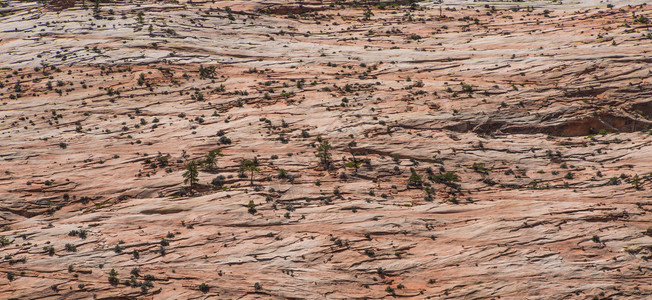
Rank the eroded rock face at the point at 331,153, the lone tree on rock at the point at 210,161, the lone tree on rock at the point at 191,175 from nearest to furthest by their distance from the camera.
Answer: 1. the eroded rock face at the point at 331,153
2. the lone tree on rock at the point at 191,175
3. the lone tree on rock at the point at 210,161

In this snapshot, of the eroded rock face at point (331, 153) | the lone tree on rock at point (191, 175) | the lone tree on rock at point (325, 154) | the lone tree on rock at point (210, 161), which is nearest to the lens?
the eroded rock face at point (331, 153)

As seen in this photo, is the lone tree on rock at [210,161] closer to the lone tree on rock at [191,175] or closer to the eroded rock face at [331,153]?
the eroded rock face at [331,153]

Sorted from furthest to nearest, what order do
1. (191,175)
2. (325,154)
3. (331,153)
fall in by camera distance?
(331,153) → (325,154) → (191,175)

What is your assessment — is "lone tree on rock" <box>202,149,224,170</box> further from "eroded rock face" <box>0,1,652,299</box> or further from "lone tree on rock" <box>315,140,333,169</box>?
"lone tree on rock" <box>315,140,333,169</box>

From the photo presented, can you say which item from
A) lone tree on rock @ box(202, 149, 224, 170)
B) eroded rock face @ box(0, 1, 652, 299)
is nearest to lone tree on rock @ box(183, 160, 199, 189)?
eroded rock face @ box(0, 1, 652, 299)

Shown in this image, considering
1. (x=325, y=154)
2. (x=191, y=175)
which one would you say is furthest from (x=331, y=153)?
(x=191, y=175)

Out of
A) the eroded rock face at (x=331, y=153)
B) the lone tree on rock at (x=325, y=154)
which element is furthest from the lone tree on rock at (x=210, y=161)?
the lone tree on rock at (x=325, y=154)

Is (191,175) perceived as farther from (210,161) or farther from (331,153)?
(331,153)

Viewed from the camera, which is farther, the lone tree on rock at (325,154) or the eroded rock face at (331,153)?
the lone tree on rock at (325,154)

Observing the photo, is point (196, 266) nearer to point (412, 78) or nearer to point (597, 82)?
point (412, 78)
